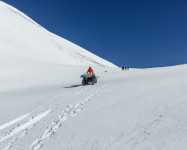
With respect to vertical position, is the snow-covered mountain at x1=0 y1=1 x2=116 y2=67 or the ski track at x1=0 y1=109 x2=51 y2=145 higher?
the snow-covered mountain at x1=0 y1=1 x2=116 y2=67

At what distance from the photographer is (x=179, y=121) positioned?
5543mm

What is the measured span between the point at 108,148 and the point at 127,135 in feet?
2.31

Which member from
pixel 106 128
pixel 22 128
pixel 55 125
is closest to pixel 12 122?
pixel 22 128

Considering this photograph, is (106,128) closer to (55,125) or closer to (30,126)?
(55,125)

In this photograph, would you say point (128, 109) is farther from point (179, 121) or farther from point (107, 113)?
point (179, 121)

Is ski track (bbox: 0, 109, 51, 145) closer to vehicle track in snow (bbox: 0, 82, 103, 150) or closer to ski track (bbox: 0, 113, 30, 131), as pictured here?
vehicle track in snow (bbox: 0, 82, 103, 150)

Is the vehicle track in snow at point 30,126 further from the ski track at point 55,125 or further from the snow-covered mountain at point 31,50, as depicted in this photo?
the snow-covered mountain at point 31,50

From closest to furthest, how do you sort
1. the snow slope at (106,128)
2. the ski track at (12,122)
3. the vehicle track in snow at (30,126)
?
1. the snow slope at (106,128)
2. the vehicle track in snow at (30,126)
3. the ski track at (12,122)

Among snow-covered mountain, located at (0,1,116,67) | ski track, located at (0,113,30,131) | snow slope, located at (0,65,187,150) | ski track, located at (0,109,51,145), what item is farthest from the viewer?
snow-covered mountain, located at (0,1,116,67)

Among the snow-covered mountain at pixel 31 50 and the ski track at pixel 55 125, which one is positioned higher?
the snow-covered mountain at pixel 31 50

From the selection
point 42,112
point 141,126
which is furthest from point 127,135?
point 42,112

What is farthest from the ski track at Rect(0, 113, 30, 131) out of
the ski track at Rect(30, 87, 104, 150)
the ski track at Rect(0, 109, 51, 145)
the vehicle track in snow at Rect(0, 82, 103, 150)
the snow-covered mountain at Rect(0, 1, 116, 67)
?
the snow-covered mountain at Rect(0, 1, 116, 67)

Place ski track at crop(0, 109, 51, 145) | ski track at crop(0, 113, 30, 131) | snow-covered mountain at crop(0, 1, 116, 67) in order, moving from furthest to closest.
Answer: snow-covered mountain at crop(0, 1, 116, 67) → ski track at crop(0, 113, 30, 131) → ski track at crop(0, 109, 51, 145)

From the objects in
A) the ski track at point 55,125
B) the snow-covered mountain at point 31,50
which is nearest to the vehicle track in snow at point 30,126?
the ski track at point 55,125
